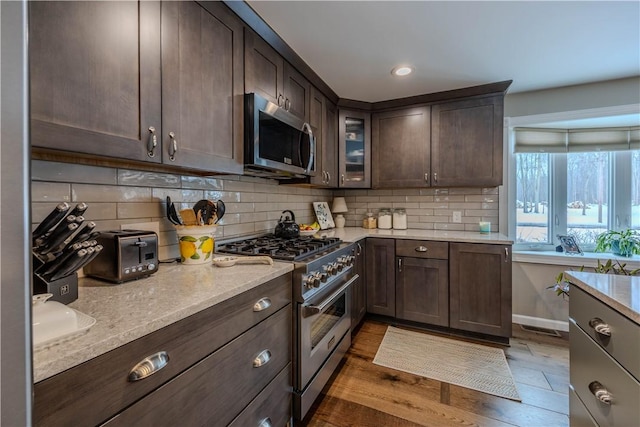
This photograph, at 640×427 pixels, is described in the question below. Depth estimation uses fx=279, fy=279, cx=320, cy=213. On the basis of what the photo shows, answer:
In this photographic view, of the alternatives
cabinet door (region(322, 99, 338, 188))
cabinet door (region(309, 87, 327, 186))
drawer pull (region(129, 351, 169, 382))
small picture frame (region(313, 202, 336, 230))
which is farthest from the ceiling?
drawer pull (region(129, 351, 169, 382))

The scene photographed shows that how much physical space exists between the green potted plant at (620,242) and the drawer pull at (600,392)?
235 centimetres

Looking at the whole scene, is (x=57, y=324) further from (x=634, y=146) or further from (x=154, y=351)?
(x=634, y=146)

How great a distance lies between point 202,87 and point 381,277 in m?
2.20

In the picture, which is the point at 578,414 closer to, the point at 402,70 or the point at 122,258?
the point at 122,258

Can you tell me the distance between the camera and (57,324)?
61 centimetres

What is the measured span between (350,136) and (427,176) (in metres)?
0.92

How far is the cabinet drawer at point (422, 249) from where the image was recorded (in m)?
2.53

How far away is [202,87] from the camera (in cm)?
133

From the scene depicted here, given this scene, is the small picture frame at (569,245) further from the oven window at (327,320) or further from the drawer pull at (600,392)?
the oven window at (327,320)

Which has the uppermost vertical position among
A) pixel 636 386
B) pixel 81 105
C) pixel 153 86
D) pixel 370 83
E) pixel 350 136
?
pixel 370 83

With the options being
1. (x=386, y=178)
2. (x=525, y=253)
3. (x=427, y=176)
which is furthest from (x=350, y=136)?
(x=525, y=253)

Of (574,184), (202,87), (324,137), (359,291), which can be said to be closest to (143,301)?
(202,87)

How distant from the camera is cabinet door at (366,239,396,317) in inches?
106

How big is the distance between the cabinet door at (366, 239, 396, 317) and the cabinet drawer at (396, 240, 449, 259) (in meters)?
0.08
